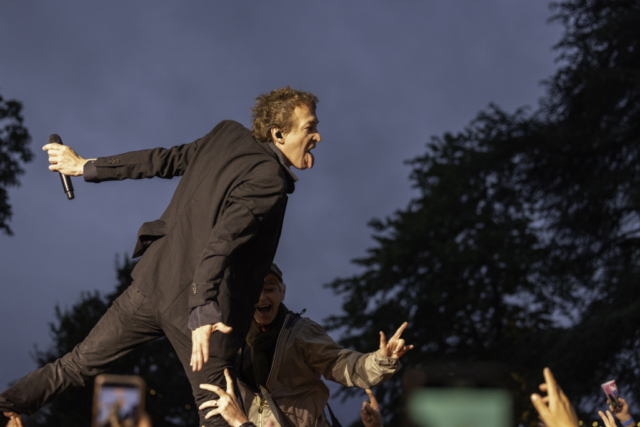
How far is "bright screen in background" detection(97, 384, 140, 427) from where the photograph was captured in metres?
1.64

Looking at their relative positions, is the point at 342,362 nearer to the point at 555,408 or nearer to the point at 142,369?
the point at 555,408

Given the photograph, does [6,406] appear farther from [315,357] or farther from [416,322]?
[416,322]

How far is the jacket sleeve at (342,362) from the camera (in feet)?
10.4

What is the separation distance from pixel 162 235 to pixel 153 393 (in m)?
20.2

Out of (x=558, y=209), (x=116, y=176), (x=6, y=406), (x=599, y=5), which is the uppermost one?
(x=599, y=5)

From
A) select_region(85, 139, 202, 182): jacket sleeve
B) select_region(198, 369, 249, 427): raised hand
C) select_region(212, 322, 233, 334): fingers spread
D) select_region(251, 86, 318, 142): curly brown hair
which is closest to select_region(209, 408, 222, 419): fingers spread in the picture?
select_region(198, 369, 249, 427): raised hand

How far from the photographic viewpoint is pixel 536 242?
16250mm

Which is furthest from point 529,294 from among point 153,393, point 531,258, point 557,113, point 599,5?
point 153,393

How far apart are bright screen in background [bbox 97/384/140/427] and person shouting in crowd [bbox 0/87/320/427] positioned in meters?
0.56

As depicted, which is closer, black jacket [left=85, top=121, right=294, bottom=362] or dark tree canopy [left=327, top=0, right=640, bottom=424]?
black jacket [left=85, top=121, right=294, bottom=362]

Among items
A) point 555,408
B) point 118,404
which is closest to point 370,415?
point 118,404

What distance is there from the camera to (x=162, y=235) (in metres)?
2.69

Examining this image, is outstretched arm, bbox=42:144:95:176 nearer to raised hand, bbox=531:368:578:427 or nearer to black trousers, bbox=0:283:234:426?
black trousers, bbox=0:283:234:426

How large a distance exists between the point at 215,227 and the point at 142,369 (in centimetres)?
2092
